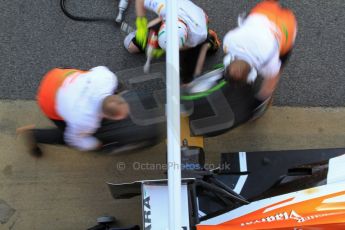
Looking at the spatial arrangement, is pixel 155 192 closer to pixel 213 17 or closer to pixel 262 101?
pixel 262 101

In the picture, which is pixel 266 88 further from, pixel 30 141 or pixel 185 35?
pixel 30 141

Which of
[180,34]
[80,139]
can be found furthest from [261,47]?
[80,139]

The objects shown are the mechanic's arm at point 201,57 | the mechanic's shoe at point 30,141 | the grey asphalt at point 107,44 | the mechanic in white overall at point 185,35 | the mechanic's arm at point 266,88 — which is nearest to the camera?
the mechanic's arm at point 266,88

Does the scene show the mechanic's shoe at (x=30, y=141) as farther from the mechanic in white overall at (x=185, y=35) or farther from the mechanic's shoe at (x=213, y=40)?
the mechanic's shoe at (x=213, y=40)

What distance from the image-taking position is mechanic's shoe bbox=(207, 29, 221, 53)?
10.4 feet

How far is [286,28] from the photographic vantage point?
101 inches

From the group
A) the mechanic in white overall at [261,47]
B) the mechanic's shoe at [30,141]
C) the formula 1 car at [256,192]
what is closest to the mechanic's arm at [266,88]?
the mechanic in white overall at [261,47]

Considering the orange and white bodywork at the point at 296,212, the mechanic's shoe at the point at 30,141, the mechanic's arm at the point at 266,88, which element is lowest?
the orange and white bodywork at the point at 296,212

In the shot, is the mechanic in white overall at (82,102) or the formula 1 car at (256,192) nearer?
the formula 1 car at (256,192)

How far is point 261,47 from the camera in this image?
7.80ft

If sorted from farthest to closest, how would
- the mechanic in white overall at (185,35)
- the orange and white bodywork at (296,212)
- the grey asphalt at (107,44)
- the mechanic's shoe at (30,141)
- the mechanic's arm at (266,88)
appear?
1. the grey asphalt at (107,44)
2. the mechanic's shoe at (30,141)
3. the mechanic in white overall at (185,35)
4. the mechanic's arm at (266,88)
5. the orange and white bodywork at (296,212)

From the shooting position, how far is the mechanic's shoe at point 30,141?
118 inches

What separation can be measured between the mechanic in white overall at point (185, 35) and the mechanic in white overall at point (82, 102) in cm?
55

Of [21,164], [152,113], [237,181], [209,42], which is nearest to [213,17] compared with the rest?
[209,42]
